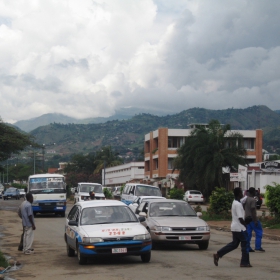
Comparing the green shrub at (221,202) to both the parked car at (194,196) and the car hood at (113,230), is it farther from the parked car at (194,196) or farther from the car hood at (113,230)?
the parked car at (194,196)

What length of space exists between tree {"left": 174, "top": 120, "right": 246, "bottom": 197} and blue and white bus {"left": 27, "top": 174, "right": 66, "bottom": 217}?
23920 millimetres

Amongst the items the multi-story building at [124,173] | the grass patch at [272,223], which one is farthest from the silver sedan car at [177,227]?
the multi-story building at [124,173]

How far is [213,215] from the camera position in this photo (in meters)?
31.3

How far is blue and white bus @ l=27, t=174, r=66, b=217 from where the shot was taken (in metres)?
34.1

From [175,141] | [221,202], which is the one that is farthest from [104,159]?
[221,202]

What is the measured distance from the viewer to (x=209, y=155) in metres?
56.8

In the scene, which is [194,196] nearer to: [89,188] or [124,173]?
[89,188]

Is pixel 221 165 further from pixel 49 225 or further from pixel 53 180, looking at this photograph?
pixel 49 225

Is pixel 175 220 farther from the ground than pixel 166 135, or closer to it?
closer to it

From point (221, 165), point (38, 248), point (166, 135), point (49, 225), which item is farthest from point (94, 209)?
point (166, 135)

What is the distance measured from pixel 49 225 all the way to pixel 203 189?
3334cm

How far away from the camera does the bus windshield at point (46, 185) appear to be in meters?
34.5

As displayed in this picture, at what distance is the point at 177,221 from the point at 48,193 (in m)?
18.8

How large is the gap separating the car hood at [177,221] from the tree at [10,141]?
106 ft
